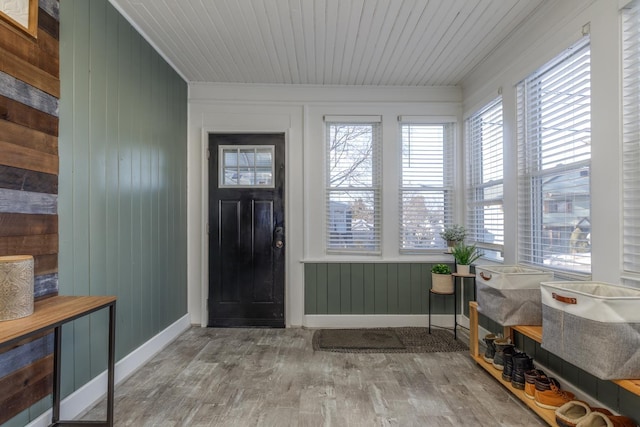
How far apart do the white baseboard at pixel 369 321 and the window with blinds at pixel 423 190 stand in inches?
30.1

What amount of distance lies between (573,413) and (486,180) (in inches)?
81.3

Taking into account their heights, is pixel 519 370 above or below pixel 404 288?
below

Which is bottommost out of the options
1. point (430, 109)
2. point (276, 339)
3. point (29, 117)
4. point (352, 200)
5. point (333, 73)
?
point (276, 339)

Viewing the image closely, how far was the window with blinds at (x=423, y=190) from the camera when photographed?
12.2 ft

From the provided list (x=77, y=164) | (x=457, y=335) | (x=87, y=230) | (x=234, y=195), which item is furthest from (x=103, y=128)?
(x=457, y=335)

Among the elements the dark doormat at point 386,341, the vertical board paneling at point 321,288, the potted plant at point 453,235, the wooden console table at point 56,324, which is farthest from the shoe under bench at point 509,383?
the wooden console table at point 56,324

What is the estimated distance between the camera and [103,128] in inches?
87.1

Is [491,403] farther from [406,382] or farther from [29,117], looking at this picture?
[29,117]

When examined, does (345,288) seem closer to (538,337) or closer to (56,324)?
(538,337)

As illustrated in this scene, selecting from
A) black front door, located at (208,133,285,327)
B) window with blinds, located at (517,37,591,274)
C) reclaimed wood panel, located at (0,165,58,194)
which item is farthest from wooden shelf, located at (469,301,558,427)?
reclaimed wood panel, located at (0,165,58,194)

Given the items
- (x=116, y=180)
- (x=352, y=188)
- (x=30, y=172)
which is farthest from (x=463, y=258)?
(x=30, y=172)

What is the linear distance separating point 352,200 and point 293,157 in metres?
0.82

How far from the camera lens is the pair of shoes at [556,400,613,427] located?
5.56ft

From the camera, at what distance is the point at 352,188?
3711mm
